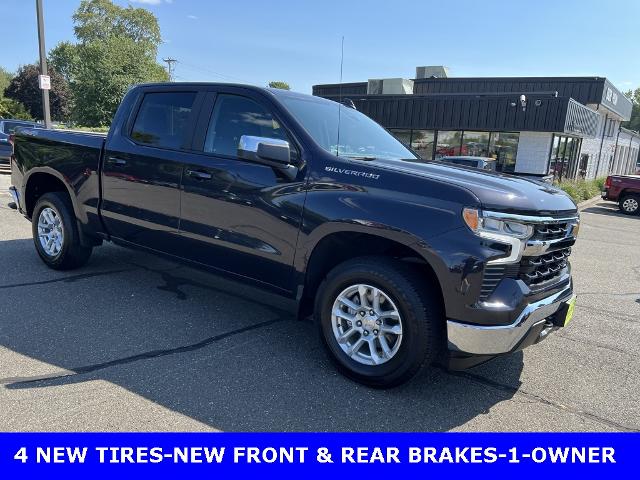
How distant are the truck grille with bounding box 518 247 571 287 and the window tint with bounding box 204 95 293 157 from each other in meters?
1.96

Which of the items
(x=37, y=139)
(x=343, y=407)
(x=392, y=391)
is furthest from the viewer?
(x=37, y=139)

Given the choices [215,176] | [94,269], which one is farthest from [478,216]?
[94,269]

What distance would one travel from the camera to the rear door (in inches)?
172

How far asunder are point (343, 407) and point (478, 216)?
1413 mm

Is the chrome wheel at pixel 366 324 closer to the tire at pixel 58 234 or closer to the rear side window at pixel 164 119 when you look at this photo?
the rear side window at pixel 164 119

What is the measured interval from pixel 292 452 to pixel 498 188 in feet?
6.49

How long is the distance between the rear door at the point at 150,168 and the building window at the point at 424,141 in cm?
1866

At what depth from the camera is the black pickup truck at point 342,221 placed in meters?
3.04

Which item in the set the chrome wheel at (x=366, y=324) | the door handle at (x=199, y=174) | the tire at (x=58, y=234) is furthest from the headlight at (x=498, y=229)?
the tire at (x=58, y=234)

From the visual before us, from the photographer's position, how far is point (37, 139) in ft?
18.3

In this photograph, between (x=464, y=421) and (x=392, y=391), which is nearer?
(x=464, y=421)

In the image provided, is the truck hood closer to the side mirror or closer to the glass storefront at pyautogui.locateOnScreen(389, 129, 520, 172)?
the side mirror

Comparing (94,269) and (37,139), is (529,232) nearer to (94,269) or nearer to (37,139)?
(94,269)

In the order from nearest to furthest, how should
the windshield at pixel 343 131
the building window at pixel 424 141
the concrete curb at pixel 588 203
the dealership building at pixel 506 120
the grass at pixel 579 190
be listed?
1. the windshield at pixel 343 131
2. the grass at pixel 579 190
3. the concrete curb at pixel 588 203
4. the dealership building at pixel 506 120
5. the building window at pixel 424 141
